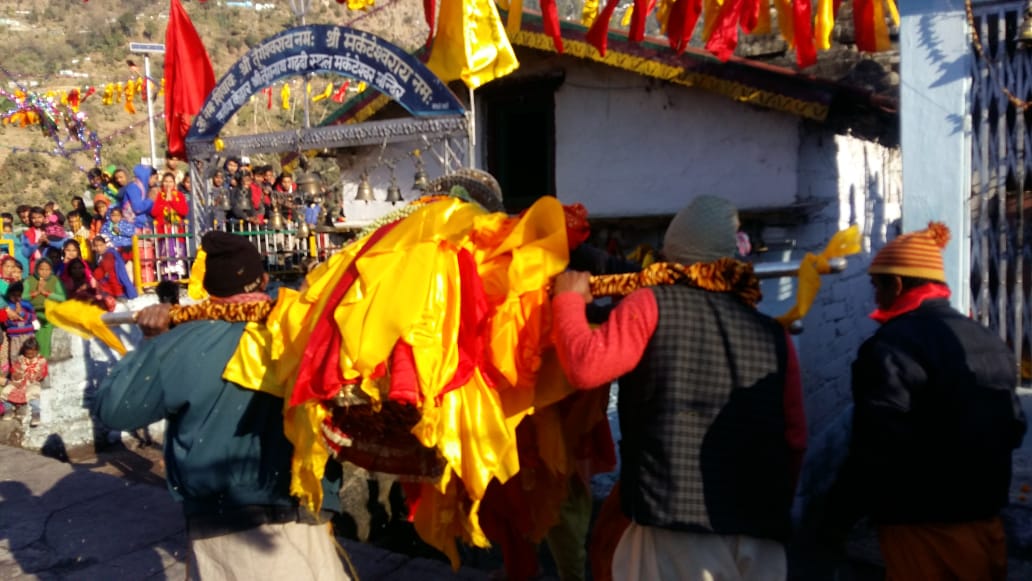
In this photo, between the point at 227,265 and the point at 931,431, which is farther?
the point at 227,265

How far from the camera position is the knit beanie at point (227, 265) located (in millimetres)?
2857

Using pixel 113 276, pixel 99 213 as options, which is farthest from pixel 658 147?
pixel 99 213

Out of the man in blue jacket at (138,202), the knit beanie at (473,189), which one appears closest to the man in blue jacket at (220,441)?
the knit beanie at (473,189)

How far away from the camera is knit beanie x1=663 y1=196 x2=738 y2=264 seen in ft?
8.07

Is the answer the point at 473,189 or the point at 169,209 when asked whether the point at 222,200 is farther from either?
the point at 473,189

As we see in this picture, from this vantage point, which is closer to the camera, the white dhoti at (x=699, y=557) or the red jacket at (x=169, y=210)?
the white dhoti at (x=699, y=557)

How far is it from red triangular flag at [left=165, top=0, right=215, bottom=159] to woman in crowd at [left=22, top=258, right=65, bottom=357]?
2067 millimetres

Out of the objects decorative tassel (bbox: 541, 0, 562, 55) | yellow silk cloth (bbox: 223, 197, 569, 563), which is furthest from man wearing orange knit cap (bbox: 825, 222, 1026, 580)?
decorative tassel (bbox: 541, 0, 562, 55)

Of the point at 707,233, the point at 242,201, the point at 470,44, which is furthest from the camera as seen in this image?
the point at 242,201

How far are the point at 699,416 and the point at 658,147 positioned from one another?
4849 millimetres

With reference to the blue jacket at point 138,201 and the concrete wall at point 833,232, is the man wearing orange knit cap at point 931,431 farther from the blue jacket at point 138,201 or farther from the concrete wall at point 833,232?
the blue jacket at point 138,201

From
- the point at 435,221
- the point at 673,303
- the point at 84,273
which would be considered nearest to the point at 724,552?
the point at 673,303

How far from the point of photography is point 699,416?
2.34 meters

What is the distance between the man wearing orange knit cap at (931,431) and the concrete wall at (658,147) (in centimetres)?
360
